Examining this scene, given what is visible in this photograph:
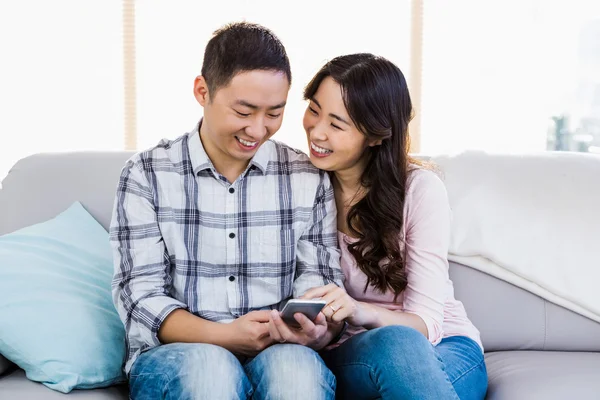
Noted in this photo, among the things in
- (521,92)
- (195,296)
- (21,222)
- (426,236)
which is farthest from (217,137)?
(521,92)

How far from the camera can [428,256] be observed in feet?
5.31

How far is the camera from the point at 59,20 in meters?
3.56

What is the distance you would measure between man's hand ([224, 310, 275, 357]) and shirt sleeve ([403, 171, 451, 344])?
38 cm

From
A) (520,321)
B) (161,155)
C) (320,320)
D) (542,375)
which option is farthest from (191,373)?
(520,321)

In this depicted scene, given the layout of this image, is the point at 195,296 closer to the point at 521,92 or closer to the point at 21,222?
the point at 21,222

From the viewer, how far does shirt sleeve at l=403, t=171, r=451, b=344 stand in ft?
5.29

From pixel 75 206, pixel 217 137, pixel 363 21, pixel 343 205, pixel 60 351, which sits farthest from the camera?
pixel 363 21

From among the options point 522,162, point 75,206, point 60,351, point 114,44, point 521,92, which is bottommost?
point 60,351

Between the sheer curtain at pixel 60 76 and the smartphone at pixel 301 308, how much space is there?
2399mm

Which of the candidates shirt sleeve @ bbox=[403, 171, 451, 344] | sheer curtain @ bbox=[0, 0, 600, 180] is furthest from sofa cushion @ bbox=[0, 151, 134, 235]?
sheer curtain @ bbox=[0, 0, 600, 180]

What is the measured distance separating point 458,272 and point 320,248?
1.54 feet

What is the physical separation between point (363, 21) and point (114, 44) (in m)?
1.24

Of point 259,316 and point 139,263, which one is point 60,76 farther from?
point 259,316

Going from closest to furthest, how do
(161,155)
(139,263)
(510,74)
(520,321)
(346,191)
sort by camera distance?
(139,263)
(161,155)
(346,191)
(520,321)
(510,74)
